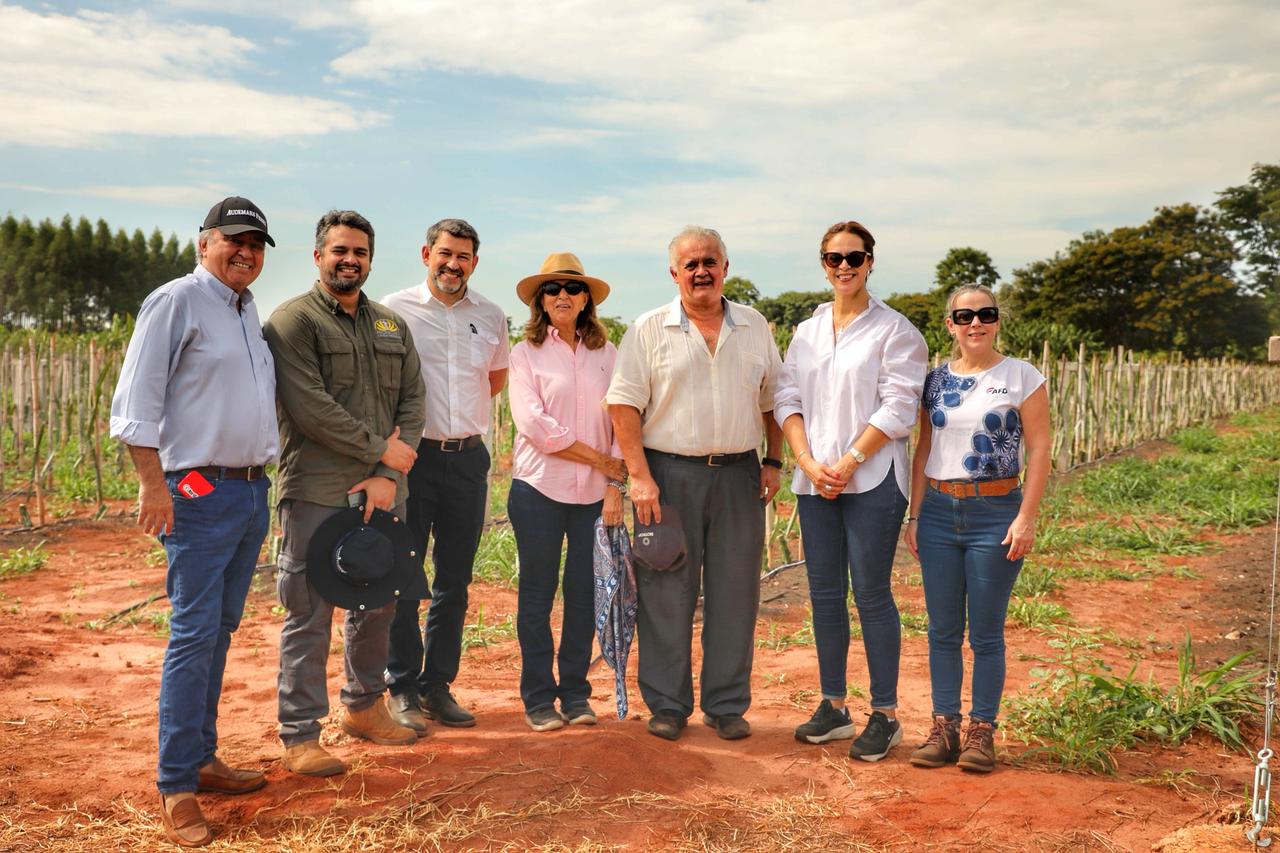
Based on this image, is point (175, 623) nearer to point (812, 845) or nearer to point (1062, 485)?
point (812, 845)

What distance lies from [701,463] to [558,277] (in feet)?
2.98

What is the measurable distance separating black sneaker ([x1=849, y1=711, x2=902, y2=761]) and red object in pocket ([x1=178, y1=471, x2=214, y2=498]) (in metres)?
2.45

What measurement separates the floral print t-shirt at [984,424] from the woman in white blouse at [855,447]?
0.48 feet

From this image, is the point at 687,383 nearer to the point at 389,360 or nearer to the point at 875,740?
the point at 389,360

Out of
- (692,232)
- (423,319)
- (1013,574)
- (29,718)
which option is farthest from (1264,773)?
(29,718)

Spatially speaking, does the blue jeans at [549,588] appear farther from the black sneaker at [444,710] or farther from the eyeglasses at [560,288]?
the eyeglasses at [560,288]

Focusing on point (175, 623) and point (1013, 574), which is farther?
point (1013, 574)

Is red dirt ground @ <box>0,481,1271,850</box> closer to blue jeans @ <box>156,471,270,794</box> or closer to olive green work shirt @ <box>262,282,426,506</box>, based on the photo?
blue jeans @ <box>156,471,270,794</box>

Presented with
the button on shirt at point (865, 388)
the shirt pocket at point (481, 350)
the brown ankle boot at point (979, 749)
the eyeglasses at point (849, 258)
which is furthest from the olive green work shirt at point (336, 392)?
the brown ankle boot at point (979, 749)


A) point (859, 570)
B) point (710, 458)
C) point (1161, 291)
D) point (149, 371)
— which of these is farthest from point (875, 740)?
point (1161, 291)

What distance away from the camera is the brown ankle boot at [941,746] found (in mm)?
3695

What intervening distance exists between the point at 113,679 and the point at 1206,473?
12262 mm

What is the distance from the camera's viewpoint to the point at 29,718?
14.6 ft

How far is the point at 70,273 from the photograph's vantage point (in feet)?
169
